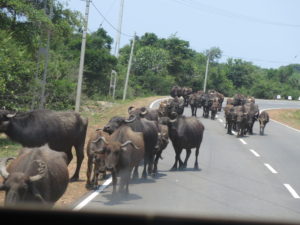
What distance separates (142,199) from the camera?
40.6ft

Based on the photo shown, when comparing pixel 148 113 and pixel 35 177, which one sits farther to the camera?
pixel 148 113

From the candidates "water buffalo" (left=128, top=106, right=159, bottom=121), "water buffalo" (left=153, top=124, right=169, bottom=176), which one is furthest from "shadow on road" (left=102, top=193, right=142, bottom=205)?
"water buffalo" (left=128, top=106, right=159, bottom=121)

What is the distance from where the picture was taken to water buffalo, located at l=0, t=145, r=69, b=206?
8109 mm

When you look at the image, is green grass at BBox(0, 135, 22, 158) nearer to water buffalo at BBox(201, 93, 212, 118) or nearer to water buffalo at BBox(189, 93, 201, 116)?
water buffalo at BBox(189, 93, 201, 116)

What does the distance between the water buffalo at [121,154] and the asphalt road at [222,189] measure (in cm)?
49

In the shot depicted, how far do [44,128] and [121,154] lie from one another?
8.85ft

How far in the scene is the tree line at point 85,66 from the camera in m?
23.0

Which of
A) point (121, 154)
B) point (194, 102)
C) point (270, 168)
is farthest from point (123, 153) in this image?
point (194, 102)

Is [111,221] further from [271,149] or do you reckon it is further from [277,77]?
[277,77]

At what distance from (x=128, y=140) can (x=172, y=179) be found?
2.71 m

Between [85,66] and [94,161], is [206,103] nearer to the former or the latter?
[85,66]

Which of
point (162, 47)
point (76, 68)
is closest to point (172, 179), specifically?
point (76, 68)

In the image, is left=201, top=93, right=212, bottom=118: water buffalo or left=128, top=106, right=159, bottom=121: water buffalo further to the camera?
left=201, top=93, right=212, bottom=118: water buffalo

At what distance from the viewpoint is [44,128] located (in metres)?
14.2
